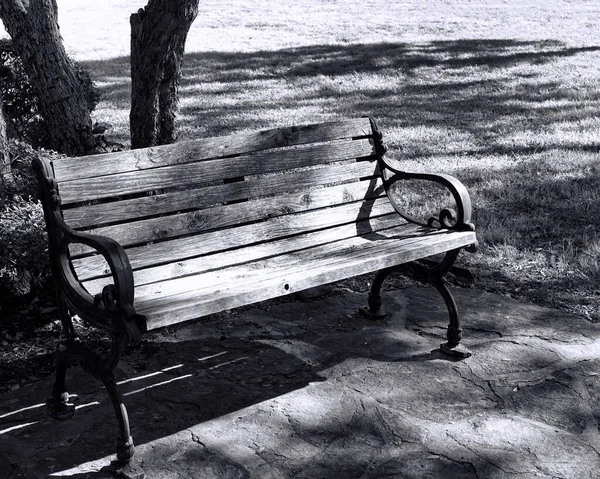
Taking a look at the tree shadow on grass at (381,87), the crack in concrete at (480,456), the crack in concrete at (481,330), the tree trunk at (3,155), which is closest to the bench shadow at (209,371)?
the crack in concrete at (481,330)

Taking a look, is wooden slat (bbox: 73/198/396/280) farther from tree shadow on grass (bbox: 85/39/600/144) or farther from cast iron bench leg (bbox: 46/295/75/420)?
tree shadow on grass (bbox: 85/39/600/144)

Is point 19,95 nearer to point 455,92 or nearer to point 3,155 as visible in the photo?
point 3,155

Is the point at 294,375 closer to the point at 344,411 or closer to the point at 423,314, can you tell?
the point at 344,411

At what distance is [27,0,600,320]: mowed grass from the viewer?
5.95m

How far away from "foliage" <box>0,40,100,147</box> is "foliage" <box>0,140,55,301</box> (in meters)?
1.06

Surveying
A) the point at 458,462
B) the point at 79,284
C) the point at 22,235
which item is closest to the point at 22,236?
the point at 22,235

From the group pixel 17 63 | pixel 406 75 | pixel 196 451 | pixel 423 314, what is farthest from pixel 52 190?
pixel 406 75

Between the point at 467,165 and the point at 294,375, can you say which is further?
the point at 467,165

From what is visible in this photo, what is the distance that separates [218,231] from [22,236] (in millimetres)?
977

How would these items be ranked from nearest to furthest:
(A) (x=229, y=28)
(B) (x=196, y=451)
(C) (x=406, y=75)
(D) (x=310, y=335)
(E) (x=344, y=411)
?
(B) (x=196, y=451), (E) (x=344, y=411), (D) (x=310, y=335), (C) (x=406, y=75), (A) (x=229, y=28)

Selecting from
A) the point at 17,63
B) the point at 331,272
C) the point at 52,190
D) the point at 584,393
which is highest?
the point at 17,63

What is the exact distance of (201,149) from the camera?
3.88 m

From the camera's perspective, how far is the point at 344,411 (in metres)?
3.60

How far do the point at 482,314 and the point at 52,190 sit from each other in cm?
243
